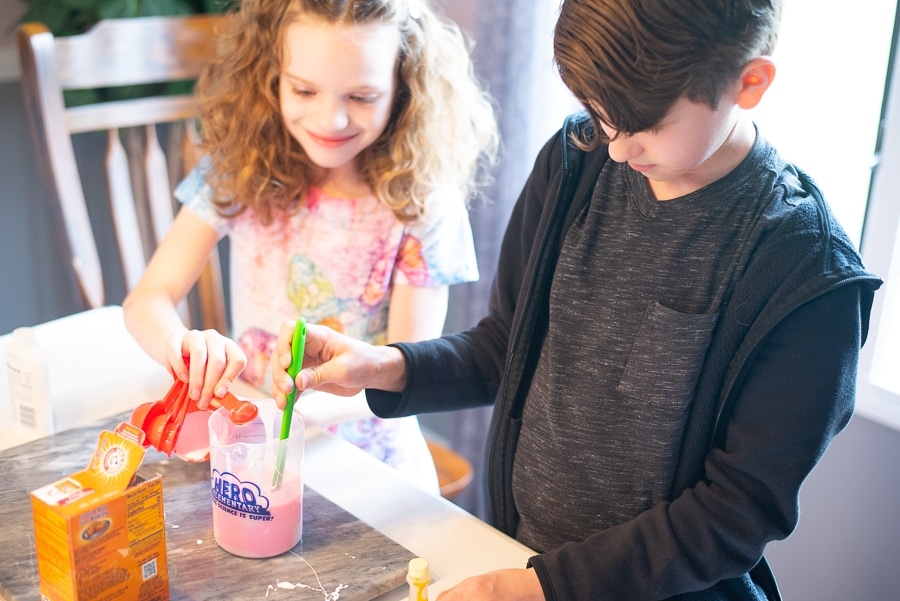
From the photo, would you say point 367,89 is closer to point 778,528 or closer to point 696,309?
point 696,309

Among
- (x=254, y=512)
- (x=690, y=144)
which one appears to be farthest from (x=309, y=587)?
(x=690, y=144)

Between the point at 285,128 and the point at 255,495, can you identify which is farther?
the point at 285,128

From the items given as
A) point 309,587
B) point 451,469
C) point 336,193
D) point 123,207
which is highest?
point 336,193

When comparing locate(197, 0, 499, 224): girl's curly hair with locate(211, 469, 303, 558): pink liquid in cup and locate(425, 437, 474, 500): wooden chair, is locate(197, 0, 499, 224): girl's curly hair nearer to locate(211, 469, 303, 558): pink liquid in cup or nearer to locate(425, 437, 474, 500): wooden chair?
locate(211, 469, 303, 558): pink liquid in cup

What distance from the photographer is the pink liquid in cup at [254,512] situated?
822 millimetres

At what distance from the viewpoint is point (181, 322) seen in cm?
126

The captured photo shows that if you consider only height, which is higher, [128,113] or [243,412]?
[128,113]

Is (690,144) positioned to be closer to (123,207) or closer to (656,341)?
(656,341)

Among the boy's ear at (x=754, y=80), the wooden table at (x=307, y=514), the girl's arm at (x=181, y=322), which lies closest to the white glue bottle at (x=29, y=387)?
the wooden table at (x=307, y=514)

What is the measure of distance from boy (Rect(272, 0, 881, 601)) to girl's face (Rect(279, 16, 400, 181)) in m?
0.27

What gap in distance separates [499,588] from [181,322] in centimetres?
67

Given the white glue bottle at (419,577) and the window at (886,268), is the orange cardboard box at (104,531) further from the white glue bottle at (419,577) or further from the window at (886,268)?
the window at (886,268)

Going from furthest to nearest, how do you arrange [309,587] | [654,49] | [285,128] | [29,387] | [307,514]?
[285,128], [29,387], [307,514], [309,587], [654,49]

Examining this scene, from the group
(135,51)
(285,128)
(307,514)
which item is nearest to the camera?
(307,514)
